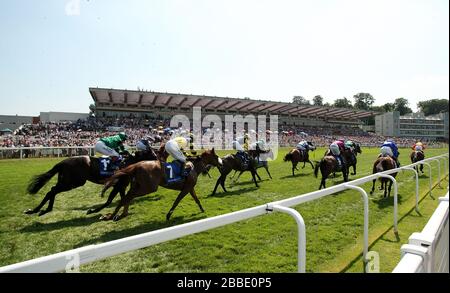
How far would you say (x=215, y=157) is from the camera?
7.43 meters

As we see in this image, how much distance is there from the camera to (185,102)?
1641 inches

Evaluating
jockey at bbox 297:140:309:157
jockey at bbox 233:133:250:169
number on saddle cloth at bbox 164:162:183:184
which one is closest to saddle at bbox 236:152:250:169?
jockey at bbox 233:133:250:169

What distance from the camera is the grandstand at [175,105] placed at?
123 feet

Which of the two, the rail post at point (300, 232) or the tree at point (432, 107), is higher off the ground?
the tree at point (432, 107)

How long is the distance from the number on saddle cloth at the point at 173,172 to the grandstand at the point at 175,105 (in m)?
31.3

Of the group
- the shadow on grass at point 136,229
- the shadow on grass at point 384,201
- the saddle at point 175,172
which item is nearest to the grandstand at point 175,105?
the saddle at point 175,172

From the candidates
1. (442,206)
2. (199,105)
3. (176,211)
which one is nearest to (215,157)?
(176,211)

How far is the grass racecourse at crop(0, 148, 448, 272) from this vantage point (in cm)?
351

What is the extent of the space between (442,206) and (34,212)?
649 centimetres

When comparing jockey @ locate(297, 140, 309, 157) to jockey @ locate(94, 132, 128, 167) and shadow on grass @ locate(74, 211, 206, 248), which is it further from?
jockey @ locate(94, 132, 128, 167)

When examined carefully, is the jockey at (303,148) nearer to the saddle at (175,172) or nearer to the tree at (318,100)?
the saddle at (175,172)

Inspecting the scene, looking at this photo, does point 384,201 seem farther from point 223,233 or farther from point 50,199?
point 50,199
